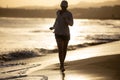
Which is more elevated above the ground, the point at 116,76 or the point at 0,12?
the point at 116,76

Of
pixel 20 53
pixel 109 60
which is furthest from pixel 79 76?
pixel 20 53

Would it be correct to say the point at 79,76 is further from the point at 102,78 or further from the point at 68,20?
the point at 68,20

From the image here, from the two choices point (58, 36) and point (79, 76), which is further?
point (58, 36)

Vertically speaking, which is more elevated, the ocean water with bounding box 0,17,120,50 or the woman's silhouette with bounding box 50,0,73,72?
the woman's silhouette with bounding box 50,0,73,72

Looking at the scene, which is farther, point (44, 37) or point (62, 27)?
point (44, 37)

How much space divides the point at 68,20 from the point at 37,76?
1837mm

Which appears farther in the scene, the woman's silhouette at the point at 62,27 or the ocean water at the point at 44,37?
the ocean water at the point at 44,37

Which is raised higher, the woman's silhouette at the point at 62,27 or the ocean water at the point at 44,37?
the woman's silhouette at the point at 62,27

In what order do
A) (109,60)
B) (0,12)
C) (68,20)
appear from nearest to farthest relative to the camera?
(68,20) → (109,60) → (0,12)

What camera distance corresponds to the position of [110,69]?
34.3 feet

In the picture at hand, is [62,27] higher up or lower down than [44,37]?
higher up

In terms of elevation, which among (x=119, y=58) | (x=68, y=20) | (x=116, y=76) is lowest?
(x=119, y=58)

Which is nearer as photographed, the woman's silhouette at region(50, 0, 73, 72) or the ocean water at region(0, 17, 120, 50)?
the woman's silhouette at region(50, 0, 73, 72)

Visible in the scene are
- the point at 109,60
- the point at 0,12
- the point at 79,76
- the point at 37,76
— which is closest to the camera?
the point at 79,76
